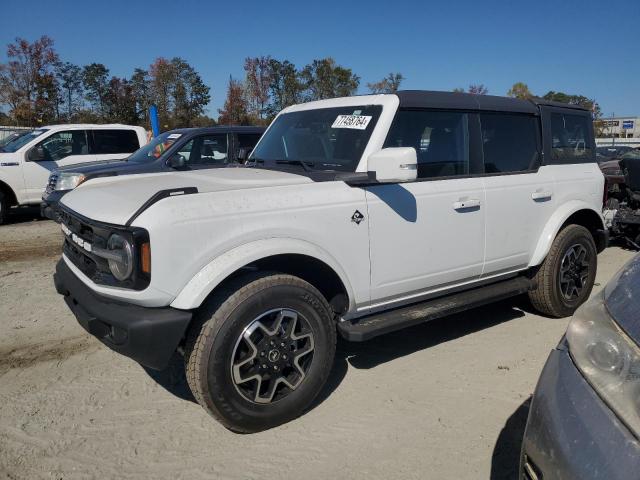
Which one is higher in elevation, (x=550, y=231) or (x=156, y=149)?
(x=156, y=149)

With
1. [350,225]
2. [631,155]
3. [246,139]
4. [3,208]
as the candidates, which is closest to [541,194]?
[350,225]

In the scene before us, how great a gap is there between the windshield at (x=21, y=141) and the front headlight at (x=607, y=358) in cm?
1156

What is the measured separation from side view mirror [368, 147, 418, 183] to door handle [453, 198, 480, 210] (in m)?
0.77

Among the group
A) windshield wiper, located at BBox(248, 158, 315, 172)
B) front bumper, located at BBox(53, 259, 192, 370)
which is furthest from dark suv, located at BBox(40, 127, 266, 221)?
front bumper, located at BBox(53, 259, 192, 370)

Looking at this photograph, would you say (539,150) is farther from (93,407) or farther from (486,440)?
(93,407)

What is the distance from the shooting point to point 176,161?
812cm

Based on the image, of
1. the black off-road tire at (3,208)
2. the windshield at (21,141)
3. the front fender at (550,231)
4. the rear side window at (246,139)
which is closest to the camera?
the front fender at (550,231)

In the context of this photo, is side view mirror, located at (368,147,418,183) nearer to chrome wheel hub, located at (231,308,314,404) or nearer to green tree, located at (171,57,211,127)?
chrome wheel hub, located at (231,308,314,404)

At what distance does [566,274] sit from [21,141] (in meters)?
11.0

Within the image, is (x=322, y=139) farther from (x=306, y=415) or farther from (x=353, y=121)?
(x=306, y=415)

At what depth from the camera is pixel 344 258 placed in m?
3.22

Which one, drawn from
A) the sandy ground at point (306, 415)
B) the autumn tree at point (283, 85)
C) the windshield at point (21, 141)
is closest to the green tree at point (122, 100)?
the autumn tree at point (283, 85)

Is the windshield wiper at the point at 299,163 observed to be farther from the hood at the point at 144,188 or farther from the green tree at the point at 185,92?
the green tree at the point at 185,92

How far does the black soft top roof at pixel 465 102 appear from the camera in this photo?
3850mm
